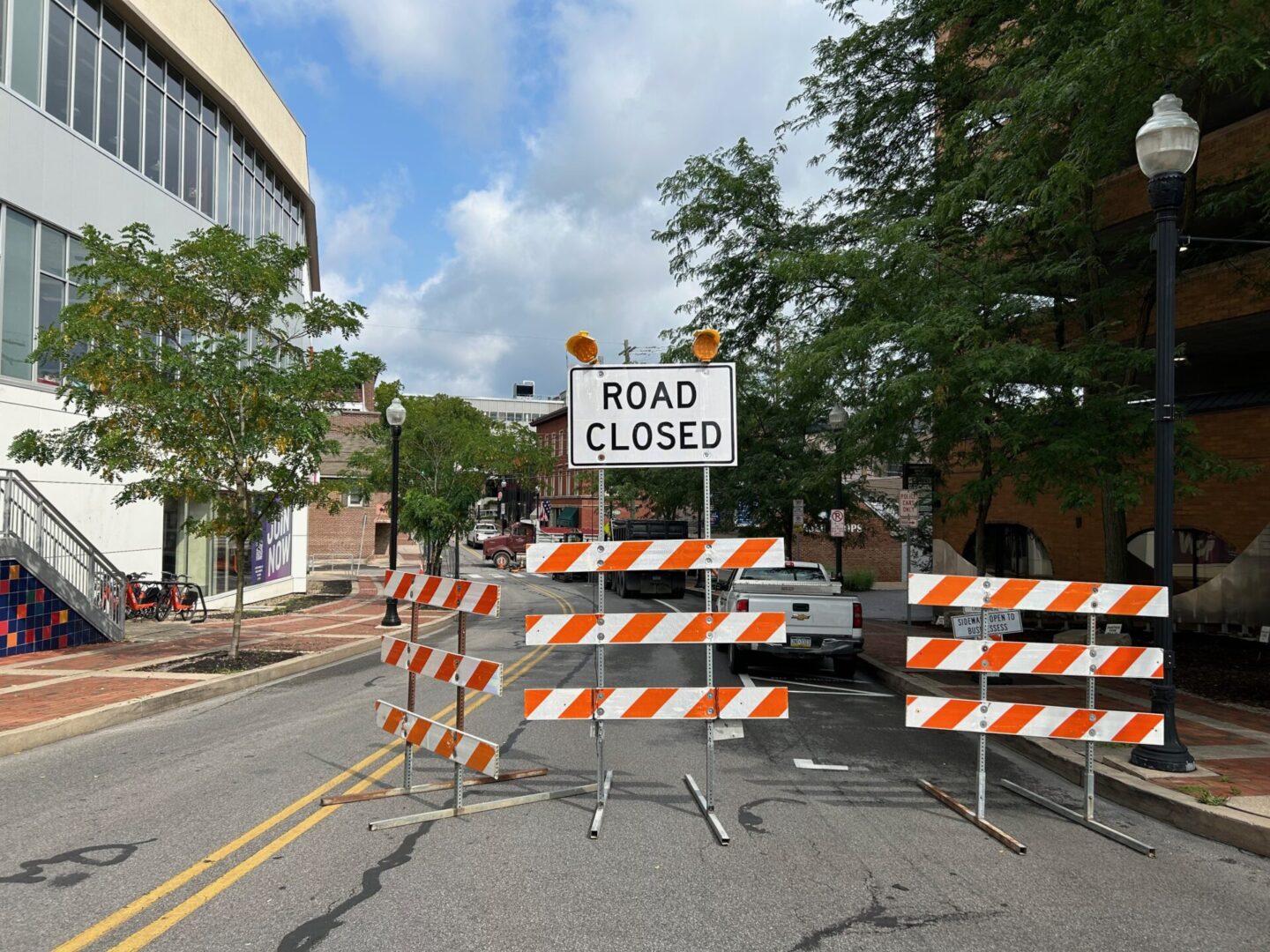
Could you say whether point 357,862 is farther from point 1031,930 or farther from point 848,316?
point 848,316

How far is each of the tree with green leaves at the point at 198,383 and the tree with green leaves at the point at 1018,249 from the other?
7.43m

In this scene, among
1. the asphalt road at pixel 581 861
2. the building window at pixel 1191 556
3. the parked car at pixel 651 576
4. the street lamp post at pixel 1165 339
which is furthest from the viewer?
the parked car at pixel 651 576

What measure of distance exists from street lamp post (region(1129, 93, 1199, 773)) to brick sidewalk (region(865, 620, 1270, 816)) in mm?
283

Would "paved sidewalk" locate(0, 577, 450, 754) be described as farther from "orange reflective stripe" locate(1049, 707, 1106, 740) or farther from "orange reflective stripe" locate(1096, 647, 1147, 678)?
"orange reflective stripe" locate(1096, 647, 1147, 678)

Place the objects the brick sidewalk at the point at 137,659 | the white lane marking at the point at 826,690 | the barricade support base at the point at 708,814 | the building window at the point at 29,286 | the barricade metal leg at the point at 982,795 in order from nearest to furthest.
A: the barricade support base at the point at 708,814 → the barricade metal leg at the point at 982,795 → the brick sidewalk at the point at 137,659 → the white lane marking at the point at 826,690 → the building window at the point at 29,286

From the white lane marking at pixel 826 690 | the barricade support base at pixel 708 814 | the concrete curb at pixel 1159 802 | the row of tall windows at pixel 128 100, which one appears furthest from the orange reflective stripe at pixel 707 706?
the row of tall windows at pixel 128 100

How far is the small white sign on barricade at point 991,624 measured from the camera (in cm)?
662

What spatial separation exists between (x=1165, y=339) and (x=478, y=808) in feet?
21.5

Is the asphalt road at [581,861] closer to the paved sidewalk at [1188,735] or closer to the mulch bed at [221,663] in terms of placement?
the paved sidewalk at [1188,735]

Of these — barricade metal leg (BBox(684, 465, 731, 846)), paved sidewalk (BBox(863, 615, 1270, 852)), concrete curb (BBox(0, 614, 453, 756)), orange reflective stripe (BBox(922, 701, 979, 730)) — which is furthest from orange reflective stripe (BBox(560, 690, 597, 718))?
concrete curb (BBox(0, 614, 453, 756))

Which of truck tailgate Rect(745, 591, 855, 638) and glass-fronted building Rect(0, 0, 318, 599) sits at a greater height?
glass-fronted building Rect(0, 0, 318, 599)

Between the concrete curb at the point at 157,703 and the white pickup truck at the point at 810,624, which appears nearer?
the concrete curb at the point at 157,703

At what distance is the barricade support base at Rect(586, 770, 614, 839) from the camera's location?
5.43m

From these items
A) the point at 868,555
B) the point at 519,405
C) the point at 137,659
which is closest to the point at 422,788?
the point at 137,659
